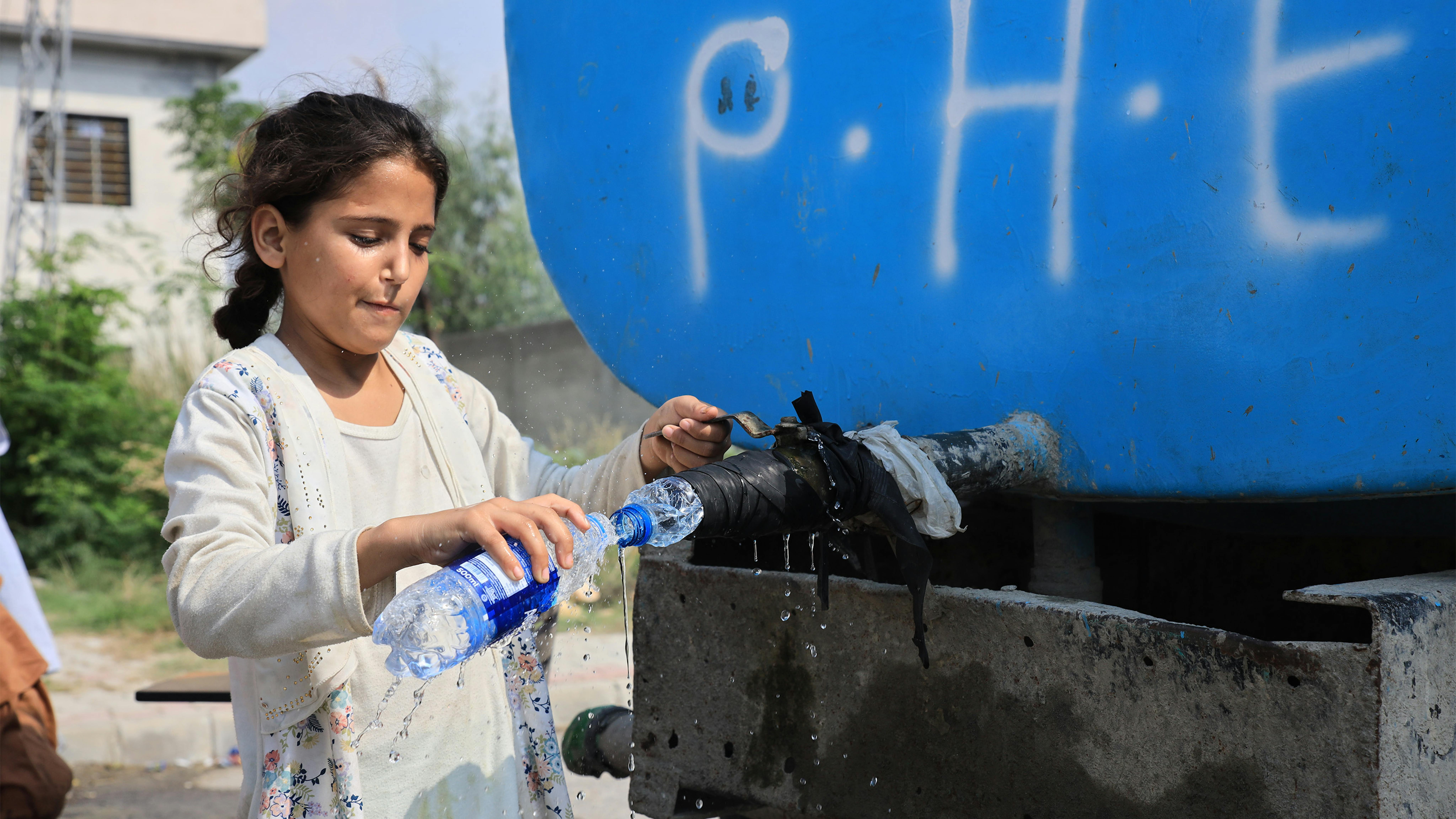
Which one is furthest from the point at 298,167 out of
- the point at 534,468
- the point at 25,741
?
the point at 25,741

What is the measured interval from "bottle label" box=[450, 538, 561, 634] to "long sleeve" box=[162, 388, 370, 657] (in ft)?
0.49

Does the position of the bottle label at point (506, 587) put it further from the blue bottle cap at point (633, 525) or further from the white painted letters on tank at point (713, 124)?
the white painted letters on tank at point (713, 124)

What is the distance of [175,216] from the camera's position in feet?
Result: 48.1

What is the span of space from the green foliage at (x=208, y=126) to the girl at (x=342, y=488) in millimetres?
8961

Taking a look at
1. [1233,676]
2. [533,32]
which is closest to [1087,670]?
[1233,676]

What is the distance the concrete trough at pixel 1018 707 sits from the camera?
4.09 feet

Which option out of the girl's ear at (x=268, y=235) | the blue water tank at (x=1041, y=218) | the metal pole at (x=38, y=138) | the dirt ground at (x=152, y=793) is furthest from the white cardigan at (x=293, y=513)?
the metal pole at (x=38, y=138)

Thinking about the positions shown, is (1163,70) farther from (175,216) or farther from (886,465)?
(175,216)

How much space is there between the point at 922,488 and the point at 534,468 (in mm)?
638

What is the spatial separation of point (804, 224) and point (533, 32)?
73 cm

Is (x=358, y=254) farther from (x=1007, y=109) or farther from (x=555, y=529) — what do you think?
(x=1007, y=109)

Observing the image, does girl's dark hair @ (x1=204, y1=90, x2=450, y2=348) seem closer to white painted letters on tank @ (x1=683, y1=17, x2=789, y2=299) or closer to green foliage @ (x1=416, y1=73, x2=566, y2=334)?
white painted letters on tank @ (x1=683, y1=17, x2=789, y2=299)

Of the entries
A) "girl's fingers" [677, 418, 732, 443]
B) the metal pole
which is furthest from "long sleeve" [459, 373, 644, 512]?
the metal pole

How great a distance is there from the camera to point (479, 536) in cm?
112
